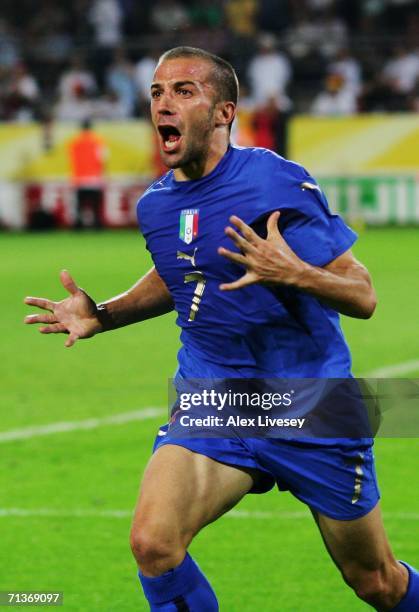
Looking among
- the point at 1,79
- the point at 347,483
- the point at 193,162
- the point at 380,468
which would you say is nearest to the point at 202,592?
the point at 347,483

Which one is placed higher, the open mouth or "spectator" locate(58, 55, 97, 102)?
the open mouth

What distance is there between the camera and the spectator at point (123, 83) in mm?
26828

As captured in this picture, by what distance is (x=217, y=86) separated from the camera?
4879 mm

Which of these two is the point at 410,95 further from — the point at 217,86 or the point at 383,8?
the point at 217,86

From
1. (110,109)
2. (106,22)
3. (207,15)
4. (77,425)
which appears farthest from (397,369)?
(106,22)

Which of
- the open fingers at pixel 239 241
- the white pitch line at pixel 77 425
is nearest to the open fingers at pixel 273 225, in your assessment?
the open fingers at pixel 239 241

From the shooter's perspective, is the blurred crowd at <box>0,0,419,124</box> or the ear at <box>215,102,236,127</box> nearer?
the ear at <box>215,102,236,127</box>

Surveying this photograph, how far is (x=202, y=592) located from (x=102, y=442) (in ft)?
14.5

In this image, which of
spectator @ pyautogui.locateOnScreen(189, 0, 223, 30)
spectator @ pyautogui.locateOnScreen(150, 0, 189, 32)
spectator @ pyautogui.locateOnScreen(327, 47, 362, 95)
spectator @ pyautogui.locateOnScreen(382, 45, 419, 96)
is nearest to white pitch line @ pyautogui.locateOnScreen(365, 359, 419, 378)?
spectator @ pyautogui.locateOnScreen(382, 45, 419, 96)

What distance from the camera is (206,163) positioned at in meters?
4.92

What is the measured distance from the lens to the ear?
489 cm

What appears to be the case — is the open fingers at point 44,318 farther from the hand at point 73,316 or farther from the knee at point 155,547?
the knee at point 155,547

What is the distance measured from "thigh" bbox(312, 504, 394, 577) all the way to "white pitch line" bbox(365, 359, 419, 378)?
20.0ft

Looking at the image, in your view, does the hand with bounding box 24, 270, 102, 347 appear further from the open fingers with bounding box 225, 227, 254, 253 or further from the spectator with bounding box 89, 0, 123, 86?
the spectator with bounding box 89, 0, 123, 86
